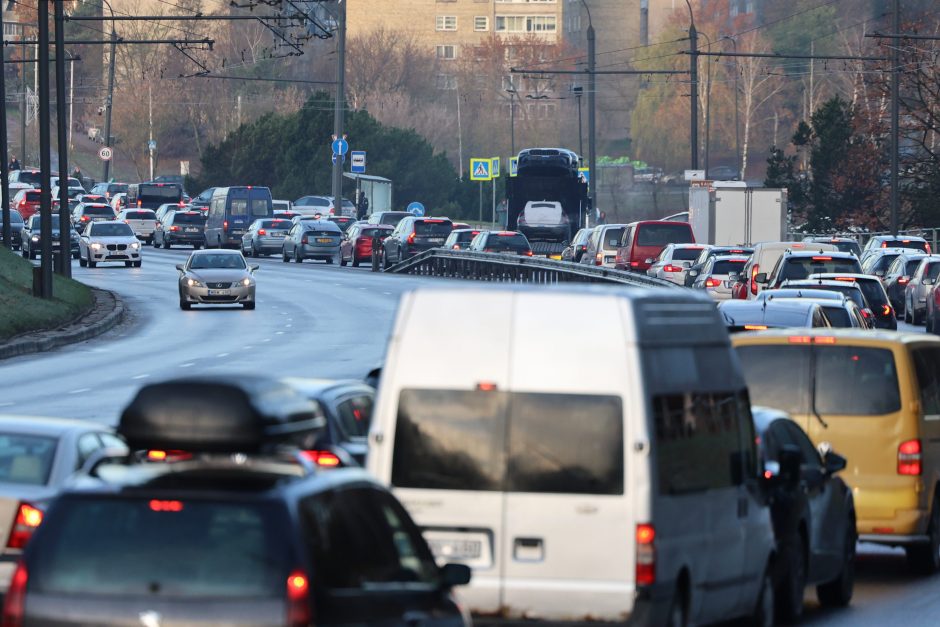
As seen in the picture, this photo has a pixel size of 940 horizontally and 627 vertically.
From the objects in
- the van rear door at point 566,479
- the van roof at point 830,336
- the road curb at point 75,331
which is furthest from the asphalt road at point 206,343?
the van rear door at point 566,479

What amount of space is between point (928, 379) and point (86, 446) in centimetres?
599

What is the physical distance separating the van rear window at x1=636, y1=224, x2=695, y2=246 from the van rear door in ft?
148

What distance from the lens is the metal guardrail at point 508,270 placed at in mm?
46263

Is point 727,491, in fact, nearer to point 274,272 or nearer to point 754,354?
point 754,354

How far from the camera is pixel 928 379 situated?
46.9ft

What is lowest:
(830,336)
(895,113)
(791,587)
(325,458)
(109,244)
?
(791,587)

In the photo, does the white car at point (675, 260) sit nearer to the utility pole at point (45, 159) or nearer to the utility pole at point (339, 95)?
the utility pole at point (45, 159)

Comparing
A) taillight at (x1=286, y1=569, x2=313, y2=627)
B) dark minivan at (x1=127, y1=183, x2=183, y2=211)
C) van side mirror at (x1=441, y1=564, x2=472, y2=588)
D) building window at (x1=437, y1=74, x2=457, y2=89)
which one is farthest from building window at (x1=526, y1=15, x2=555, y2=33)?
A: taillight at (x1=286, y1=569, x2=313, y2=627)

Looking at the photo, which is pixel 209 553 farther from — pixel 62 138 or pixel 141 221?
pixel 141 221

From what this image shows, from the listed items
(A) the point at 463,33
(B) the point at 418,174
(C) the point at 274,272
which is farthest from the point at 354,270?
(A) the point at 463,33

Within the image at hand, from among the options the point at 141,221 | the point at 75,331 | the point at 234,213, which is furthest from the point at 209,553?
the point at 141,221

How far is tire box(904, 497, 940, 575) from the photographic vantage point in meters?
14.2

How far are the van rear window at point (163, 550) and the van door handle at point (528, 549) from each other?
9.71ft

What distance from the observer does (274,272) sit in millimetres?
65750
